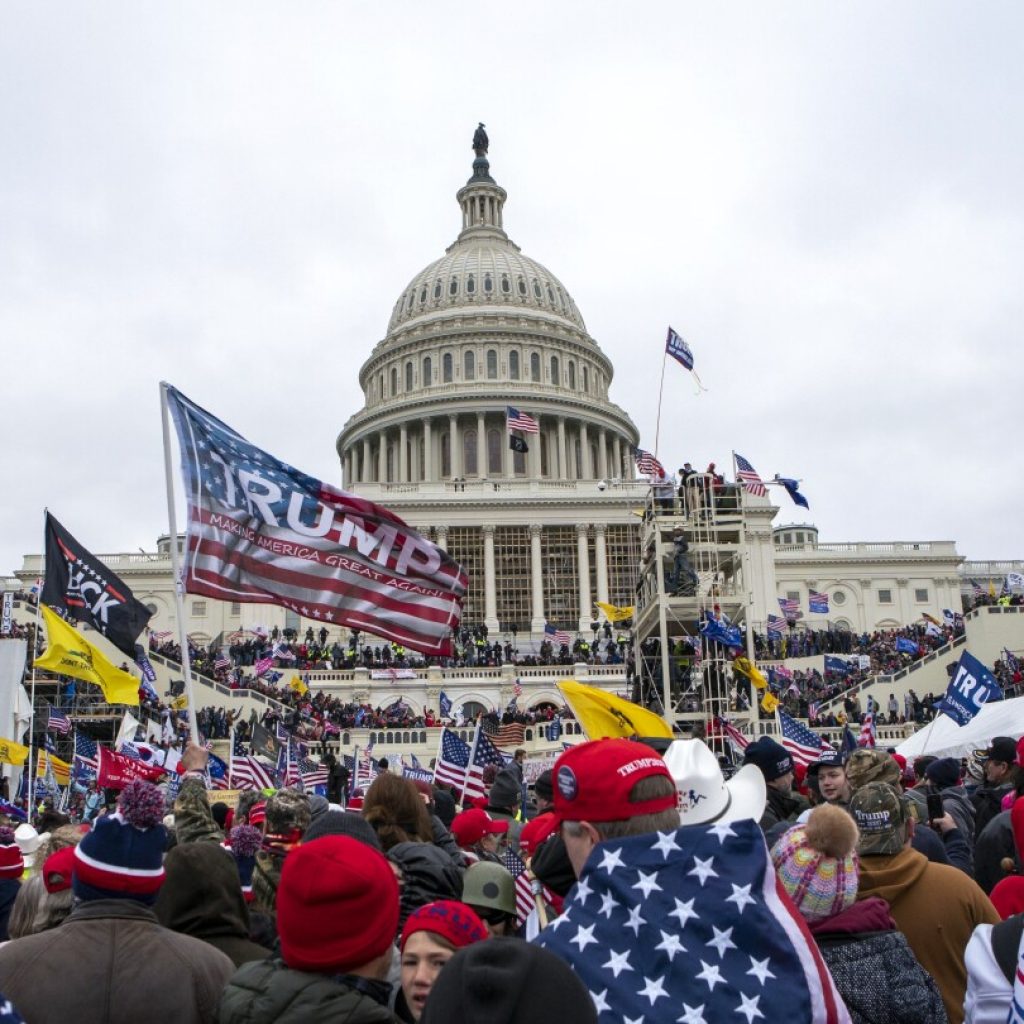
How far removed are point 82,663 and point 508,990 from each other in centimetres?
1545

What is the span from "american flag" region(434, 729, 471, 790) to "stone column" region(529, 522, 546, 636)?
53360 millimetres

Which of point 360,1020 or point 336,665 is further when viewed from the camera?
point 336,665

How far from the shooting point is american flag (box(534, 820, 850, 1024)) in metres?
3.09

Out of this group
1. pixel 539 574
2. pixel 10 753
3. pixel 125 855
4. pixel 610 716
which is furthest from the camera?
pixel 539 574


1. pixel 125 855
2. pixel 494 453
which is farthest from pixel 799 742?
pixel 494 453

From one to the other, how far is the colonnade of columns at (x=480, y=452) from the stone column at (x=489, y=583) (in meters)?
12.0

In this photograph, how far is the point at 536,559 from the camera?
71.4 m

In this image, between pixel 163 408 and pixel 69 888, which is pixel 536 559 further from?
pixel 69 888

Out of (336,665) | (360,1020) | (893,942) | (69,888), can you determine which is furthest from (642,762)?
(336,665)

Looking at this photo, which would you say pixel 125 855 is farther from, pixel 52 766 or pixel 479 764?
pixel 52 766

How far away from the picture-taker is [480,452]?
86000 millimetres

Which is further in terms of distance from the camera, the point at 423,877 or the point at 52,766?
the point at 52,766

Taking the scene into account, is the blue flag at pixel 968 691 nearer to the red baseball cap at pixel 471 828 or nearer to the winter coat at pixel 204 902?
the red baseball cap at pixel 471 828

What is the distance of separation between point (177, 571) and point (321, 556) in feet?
5.26
